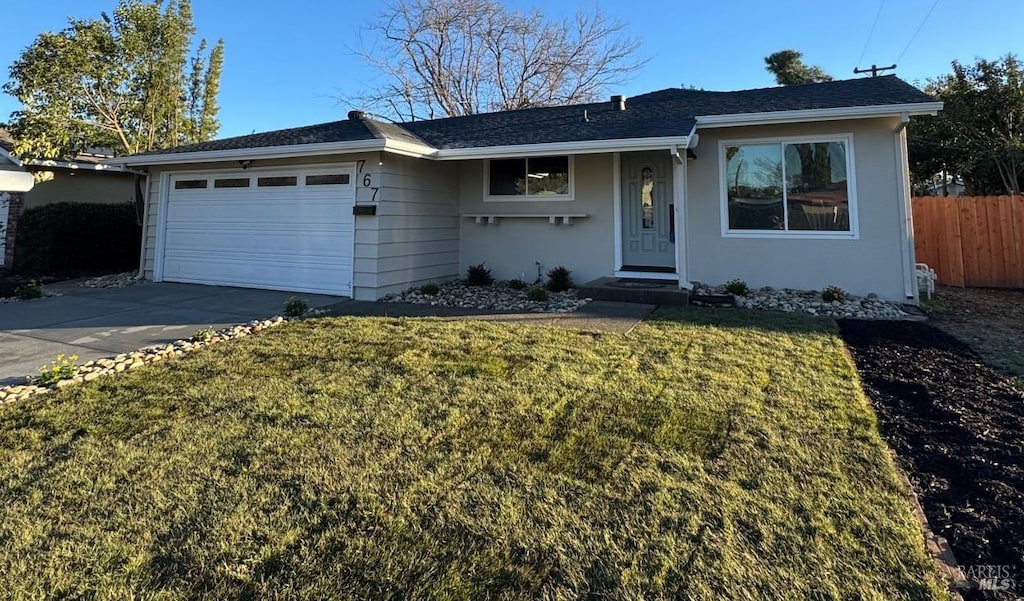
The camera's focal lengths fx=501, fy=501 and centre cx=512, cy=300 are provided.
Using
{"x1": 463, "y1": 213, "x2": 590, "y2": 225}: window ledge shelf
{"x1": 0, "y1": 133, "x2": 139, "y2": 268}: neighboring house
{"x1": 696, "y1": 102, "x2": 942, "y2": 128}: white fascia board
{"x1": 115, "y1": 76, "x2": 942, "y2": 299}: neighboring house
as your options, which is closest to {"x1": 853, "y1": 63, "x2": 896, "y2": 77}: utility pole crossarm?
{"x1": 115, "y1": 76, "x2": 942, "y2": 299}: neighboring house

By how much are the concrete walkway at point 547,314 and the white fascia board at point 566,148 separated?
7.69 feet

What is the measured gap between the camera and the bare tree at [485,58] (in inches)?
758

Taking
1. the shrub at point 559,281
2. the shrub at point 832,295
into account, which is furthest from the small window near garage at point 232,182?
the shrub at point 832,295

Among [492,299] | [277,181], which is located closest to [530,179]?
[492,299]

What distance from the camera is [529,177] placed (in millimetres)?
9461

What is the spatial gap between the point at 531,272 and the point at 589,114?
10.9 ft

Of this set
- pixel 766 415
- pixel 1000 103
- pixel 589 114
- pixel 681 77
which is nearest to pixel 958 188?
pixel 1000 103

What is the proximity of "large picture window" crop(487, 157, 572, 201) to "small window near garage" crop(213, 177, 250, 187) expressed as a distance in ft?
14.7

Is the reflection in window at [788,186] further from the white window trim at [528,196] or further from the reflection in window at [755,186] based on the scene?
the white window trim at [528,196]

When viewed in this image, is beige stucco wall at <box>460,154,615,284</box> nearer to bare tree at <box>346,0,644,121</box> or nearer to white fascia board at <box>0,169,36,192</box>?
white fascia board at <box>0,169,36,192</box>

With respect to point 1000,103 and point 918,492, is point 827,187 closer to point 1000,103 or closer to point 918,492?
point 918,492

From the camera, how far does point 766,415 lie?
3.27m

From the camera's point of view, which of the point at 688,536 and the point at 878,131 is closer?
the point at 688,536
